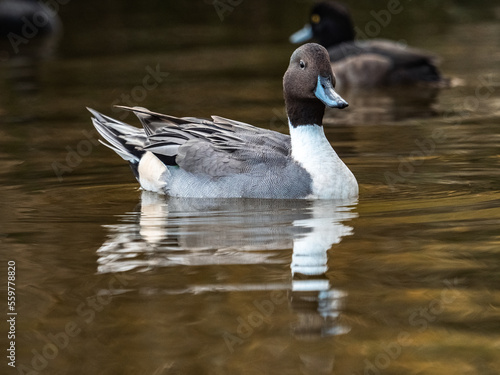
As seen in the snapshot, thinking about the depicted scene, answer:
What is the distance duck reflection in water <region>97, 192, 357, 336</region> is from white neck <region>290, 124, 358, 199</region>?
0.09 m

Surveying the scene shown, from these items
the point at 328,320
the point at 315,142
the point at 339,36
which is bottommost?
the point at 328,320

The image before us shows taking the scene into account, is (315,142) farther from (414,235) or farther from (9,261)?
(9,261)

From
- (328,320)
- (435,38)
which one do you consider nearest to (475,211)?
(328,320)

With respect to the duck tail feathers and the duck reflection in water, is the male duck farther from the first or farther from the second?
the duck reflection in water

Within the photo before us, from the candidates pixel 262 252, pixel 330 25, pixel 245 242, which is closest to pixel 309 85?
pixel 245 242

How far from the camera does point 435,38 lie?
1859cm

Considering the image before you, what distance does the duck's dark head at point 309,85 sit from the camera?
8.12 m

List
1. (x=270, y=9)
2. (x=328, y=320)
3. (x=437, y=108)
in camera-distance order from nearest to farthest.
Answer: (x=328, y=320) → (x=437, y=108) → (x=270, y=9)

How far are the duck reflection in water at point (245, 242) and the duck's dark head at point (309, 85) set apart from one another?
743mm

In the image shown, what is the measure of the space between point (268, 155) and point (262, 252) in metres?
1.58

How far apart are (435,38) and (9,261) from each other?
13083mm

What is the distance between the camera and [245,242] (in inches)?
275

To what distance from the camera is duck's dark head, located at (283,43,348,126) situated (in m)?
8.12

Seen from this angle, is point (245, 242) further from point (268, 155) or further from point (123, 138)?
point (123, 138)
